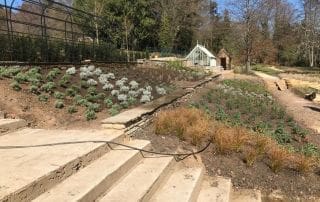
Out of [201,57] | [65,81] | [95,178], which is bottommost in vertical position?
[95,178]

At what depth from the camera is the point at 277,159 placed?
581 cm

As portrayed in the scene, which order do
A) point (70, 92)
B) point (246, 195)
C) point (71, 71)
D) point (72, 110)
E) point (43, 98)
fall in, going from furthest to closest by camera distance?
point (71, 71) < point (70, 92) < point (43, 98) < point (72, 110) < point (246, 195)

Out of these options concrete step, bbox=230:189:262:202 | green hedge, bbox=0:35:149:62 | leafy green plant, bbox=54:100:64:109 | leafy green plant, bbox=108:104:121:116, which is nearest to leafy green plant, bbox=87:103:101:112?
leafy green plant, bbox=108:104:121:116

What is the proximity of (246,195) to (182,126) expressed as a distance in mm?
1681

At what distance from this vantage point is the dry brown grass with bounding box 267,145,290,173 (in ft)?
18.9

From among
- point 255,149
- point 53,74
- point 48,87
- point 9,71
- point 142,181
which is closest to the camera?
point 142,181

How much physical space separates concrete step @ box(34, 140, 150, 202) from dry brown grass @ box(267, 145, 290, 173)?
A: 1.97 m

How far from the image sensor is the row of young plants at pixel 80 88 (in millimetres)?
7457

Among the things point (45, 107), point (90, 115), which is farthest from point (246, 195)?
point (45, 107)

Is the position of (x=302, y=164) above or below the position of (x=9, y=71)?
below

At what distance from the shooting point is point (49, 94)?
25.3 ft

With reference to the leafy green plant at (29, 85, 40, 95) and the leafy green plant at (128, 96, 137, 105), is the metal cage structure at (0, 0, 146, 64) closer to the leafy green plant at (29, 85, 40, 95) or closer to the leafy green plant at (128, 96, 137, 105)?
the leafy green plant at (29, 85, 40, 95)

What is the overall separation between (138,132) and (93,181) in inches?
91.0

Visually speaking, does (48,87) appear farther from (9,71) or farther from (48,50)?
(48,50)
